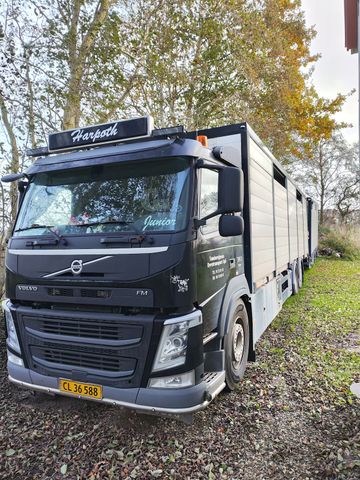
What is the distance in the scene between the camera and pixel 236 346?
384 cm

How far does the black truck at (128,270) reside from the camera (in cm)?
272

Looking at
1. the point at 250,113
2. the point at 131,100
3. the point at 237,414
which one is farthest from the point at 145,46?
the point at 237,414

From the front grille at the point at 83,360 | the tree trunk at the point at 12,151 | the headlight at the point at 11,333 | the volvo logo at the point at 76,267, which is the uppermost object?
the tree trunk at the point at 12,151

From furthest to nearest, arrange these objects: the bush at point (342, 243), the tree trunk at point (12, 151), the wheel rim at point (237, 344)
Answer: the bush at point (342, 243)
the tree trunk at point (12, 151)
the wheel rim at point (237, 344)

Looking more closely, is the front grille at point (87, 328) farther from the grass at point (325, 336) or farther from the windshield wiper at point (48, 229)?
the grass at point (325, 336)

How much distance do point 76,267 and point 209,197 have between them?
133 centimetres

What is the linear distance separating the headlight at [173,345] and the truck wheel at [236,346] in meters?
0.74

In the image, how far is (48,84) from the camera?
6891mm

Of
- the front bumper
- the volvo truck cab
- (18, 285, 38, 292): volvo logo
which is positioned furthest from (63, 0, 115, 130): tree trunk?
the front bumper

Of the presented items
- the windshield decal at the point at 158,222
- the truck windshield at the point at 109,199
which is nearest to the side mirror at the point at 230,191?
the truck windshield at the point at 109,199

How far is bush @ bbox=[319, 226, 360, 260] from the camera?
18.7 meters

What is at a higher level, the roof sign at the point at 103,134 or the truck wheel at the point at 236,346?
the roof sign at the point at 103,134

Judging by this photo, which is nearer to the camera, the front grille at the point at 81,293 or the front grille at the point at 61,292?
the front grille at the point at 81,293

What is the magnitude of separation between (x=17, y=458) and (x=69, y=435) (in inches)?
17.5
